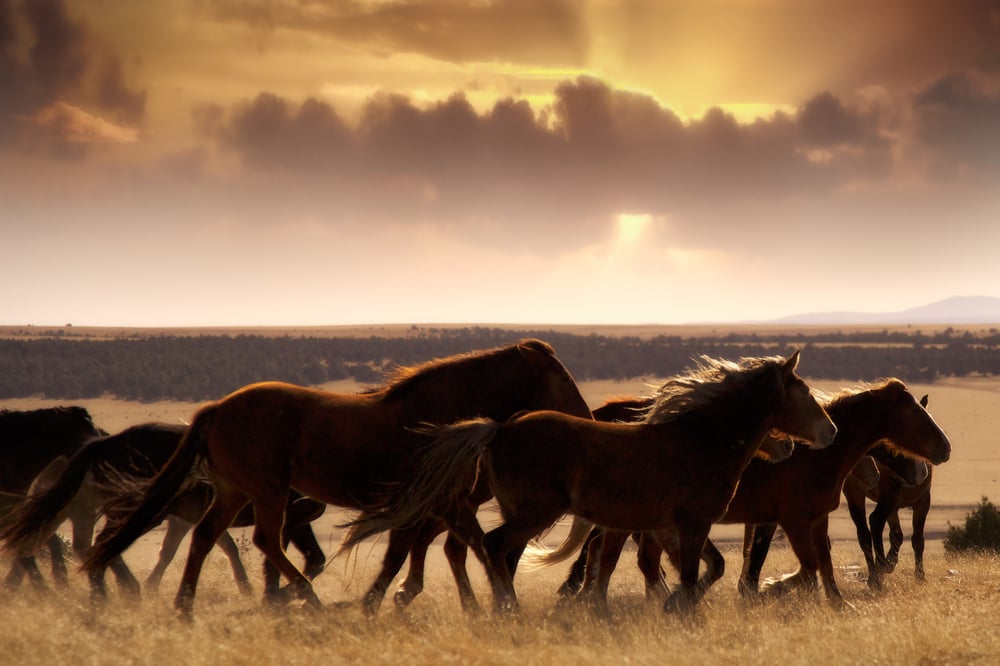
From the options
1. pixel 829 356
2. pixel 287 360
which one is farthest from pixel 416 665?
pixel 829 356

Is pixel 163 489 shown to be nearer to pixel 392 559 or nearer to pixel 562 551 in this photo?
pixel 392 559

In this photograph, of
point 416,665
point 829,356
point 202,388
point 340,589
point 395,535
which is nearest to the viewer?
point 416,665

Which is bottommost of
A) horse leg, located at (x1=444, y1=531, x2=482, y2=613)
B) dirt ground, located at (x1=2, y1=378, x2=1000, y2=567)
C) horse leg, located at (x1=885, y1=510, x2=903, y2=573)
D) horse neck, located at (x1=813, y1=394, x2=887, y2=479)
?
dirt ground, located at (x1=2, y1=378, x2=1000, y2=567)

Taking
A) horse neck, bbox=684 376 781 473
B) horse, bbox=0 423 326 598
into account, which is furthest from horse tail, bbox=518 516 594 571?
horse, bbox=0 423 326 598

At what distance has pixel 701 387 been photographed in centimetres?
893

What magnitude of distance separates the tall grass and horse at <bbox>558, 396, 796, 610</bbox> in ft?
1.80

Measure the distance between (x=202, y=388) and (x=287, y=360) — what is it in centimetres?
1176

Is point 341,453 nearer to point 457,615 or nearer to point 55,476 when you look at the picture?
point 457,615

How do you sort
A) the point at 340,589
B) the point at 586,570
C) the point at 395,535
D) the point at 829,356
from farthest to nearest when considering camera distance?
the point at 829,356, the point at 340,589, the point at 586,570, the point at 395,535

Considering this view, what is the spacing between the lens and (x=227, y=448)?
8.70m

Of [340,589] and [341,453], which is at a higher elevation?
[341,453]

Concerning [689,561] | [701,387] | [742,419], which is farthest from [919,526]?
[689,561]

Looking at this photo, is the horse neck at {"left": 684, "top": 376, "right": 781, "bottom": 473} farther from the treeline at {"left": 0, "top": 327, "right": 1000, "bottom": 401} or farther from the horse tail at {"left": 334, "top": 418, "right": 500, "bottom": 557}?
the treeline at {"left": 0, "top": 327, "right": 1000, "bottom": 401}

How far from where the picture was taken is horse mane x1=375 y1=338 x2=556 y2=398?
905cm
